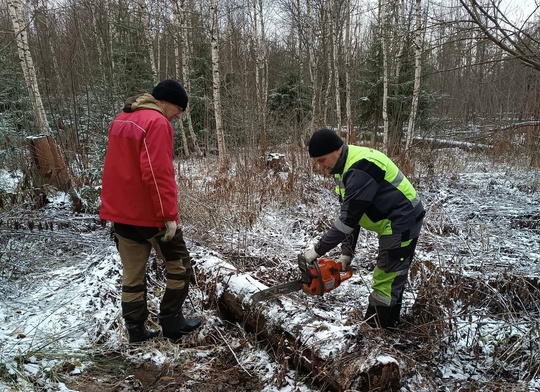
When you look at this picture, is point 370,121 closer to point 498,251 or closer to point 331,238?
point 498,251

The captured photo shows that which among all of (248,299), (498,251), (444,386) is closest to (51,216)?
(248,299)

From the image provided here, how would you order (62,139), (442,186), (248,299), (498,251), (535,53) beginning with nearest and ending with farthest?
(248,299) → (535,53) → (498,251) → (62,139) → (442,186)

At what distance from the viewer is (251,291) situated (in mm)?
3109

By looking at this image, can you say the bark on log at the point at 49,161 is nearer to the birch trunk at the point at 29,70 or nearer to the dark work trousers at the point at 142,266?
the birch trunk at the point at 29,70

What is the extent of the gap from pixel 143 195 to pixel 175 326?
1198 mm

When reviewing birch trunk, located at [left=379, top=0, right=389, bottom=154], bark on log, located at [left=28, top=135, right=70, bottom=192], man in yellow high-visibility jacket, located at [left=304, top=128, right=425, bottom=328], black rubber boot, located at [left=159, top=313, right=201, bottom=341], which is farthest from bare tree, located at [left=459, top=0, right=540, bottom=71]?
bark on log, located at [left=28, top=135, right=70, bottom=192]

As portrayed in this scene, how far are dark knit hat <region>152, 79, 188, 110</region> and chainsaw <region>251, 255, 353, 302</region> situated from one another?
1.57 meters

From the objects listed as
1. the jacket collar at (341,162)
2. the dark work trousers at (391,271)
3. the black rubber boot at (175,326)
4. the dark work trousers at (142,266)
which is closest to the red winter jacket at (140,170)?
the dark work trousers at (142,266)

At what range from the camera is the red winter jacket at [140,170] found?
2.56 metres

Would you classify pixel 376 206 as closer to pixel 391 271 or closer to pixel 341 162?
pixel 341 162

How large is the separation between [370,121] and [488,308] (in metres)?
11.3

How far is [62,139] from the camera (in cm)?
714

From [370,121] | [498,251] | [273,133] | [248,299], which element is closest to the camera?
[248,299]

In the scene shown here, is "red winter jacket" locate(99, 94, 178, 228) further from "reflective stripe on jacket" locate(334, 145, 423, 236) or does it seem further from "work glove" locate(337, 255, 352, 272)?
"work glove" locate(337, 255, 352, 272)
